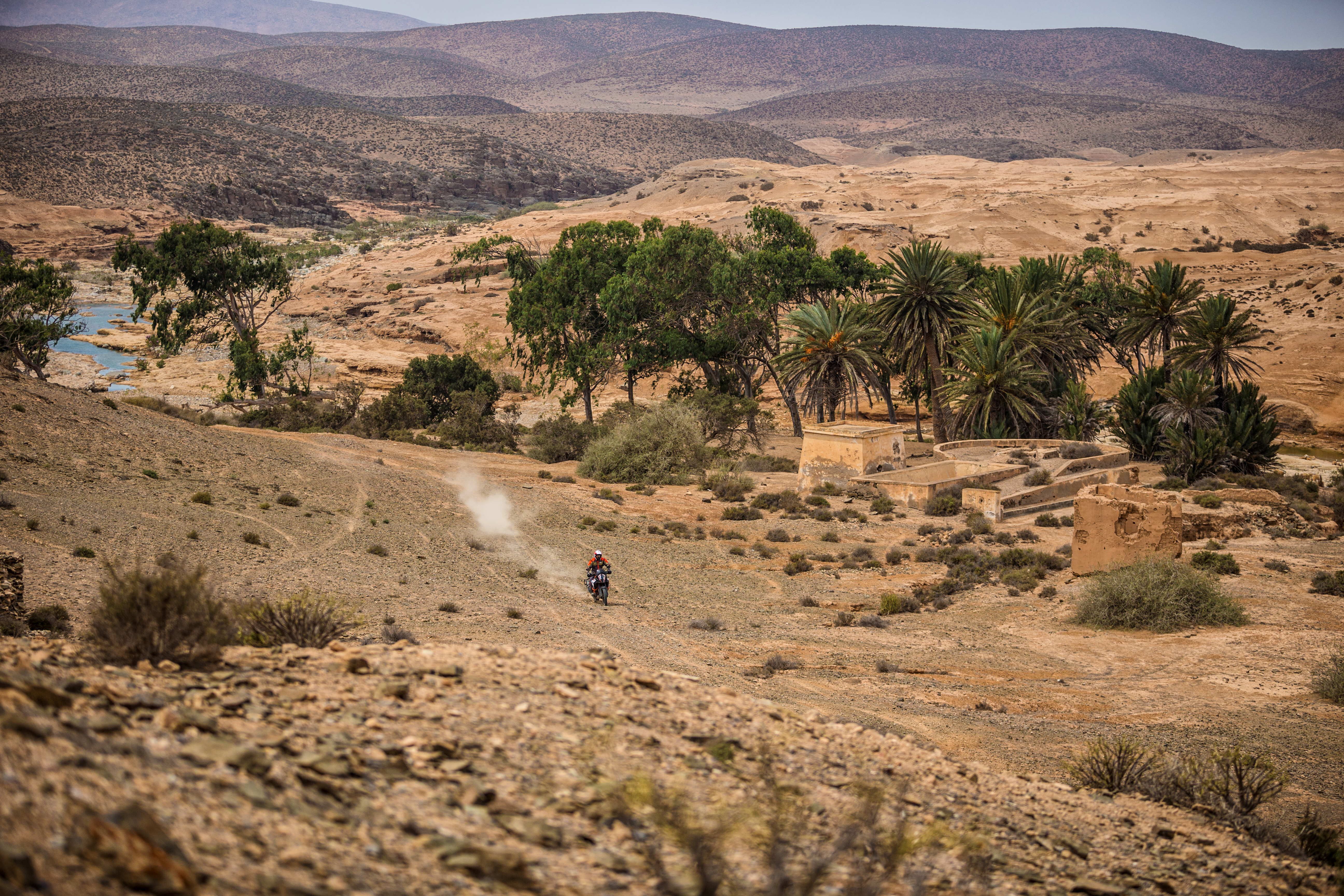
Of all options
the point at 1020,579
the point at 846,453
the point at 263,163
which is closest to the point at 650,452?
the point at 846,453

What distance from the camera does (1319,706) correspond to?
38.9 ft

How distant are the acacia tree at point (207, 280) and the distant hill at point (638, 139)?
108 metres

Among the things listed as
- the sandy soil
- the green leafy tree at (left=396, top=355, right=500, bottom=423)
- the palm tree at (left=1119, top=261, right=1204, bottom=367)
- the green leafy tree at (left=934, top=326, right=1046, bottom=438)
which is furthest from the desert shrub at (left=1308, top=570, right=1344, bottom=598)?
the green leafy tree at (left=396, top=355, right=500, bottom=423)

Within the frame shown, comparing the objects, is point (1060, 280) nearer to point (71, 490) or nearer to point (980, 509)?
point (980, 509)

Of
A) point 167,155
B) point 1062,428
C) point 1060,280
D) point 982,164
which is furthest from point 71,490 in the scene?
point 982,164

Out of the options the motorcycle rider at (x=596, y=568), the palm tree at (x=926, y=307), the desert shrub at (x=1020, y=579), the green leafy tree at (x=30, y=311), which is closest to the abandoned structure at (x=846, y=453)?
the palm tree at (x=926, y=307)

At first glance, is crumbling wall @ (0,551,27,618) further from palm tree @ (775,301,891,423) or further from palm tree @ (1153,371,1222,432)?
palm tree @ (1153,371,1222,432)

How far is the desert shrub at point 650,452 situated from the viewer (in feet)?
98.8

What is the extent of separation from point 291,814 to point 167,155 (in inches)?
4201

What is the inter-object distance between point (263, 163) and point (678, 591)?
99240 mm

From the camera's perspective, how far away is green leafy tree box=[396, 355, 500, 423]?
39219 millimetres

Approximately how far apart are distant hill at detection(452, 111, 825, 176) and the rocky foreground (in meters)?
142

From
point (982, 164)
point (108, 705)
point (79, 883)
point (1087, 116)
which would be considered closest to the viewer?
point (79, 883)

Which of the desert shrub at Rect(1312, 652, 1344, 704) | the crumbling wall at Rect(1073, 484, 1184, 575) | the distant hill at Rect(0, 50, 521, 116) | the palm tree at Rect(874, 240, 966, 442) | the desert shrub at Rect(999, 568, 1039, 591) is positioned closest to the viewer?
the desert shrub at Rect(1312, 652, 1344, 704)
